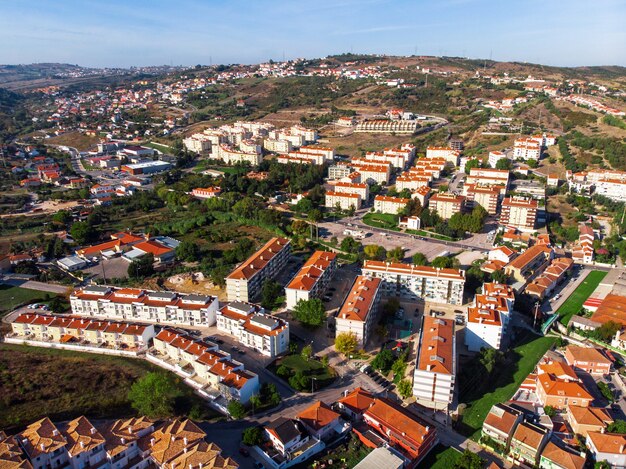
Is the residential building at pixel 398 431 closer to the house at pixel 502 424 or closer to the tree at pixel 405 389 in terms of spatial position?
the tree at pixel 405 389

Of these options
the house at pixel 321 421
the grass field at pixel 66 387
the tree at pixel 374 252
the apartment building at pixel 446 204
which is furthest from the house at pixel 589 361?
the apartment building at pixel 446 204

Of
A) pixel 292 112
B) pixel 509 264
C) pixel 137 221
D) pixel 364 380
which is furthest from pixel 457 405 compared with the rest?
pixel 292 112

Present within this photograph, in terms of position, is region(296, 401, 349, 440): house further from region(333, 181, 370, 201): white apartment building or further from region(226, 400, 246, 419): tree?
region(333, 181, 370, 201): white apartment building

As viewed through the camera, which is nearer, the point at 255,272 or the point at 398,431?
the point at 398,431

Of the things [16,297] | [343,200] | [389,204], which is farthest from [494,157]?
[16,297]

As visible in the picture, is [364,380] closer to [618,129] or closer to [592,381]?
[592,381]

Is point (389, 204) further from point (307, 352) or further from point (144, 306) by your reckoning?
point (144, 306)
